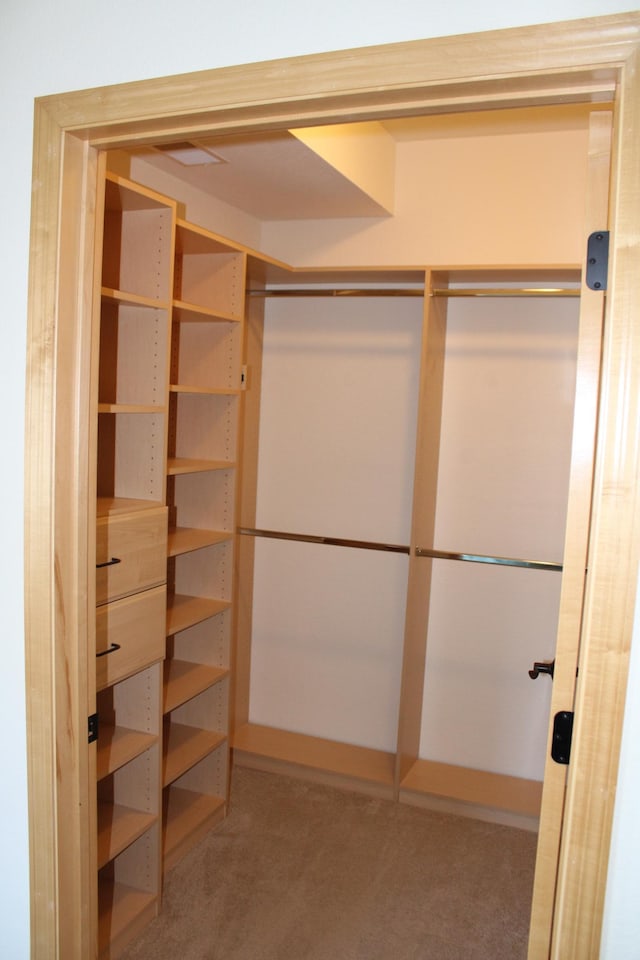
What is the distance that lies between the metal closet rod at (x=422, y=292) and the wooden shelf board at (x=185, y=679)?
1674 millimetres

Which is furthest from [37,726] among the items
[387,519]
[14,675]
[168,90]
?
[387,519]

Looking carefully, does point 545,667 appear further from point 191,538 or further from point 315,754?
point 315,754

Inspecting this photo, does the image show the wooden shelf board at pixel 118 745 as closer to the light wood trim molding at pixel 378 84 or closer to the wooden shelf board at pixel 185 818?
the wooden shelf board at pixel 185 818

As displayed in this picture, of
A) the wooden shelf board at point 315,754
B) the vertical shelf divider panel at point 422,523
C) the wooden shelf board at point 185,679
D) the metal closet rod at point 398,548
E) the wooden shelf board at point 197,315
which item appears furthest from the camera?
the wooden shelf board at point 315,754

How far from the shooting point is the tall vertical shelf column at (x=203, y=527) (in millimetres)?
2787

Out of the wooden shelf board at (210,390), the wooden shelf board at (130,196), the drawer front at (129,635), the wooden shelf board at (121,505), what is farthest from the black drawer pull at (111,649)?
the wooden shelf board at (130,196)

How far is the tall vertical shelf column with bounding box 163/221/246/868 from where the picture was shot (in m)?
2.79

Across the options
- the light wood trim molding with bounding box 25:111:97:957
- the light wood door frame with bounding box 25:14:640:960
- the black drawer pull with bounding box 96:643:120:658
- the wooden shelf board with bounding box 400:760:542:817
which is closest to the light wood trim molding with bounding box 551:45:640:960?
the light wood door frame with bounding box 25:14:640:960

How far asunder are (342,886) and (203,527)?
1428mm

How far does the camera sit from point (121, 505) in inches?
86.3

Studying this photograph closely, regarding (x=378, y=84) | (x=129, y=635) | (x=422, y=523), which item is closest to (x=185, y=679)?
(x=129, y=635)

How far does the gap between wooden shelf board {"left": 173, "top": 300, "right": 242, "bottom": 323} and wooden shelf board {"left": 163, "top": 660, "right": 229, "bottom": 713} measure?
1.35 meters

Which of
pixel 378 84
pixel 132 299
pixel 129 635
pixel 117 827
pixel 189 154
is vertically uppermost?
pixel 189 154

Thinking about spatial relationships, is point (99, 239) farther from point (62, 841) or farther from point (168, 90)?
point (62, 841)
